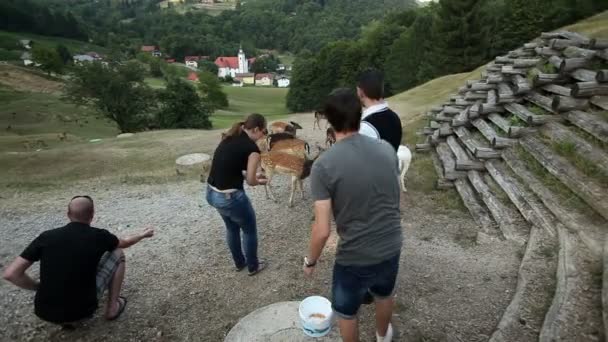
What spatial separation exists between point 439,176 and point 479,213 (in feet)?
7.94

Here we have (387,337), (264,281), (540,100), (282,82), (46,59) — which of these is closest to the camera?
(387,337)

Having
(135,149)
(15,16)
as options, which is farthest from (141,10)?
(135,149)

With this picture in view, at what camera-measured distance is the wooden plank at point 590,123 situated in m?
6.10

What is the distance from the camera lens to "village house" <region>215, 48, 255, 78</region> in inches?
4271

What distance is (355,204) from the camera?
2.79m

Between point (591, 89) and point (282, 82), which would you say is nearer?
point (591, 89)

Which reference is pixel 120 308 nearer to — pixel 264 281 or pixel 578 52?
pixel 264 281

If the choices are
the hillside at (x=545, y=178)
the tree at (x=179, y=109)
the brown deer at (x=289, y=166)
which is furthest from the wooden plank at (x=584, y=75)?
the tree at (x=179, y=109)

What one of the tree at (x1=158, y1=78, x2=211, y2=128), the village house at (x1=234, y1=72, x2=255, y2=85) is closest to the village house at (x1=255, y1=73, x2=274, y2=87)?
the village house at (x1=234, y1=72, x2=255, y2=85)

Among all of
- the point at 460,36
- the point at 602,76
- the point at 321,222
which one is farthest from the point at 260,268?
the point at 460,36

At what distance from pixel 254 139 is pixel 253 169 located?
394 mm

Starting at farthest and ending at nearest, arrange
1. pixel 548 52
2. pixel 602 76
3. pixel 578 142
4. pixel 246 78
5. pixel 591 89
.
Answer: pixel 246 78 → pixel 548 52 → pixel 591 89 → pixel 602 76 → pixel 578 142

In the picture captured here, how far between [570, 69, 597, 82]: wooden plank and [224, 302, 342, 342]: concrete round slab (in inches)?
295

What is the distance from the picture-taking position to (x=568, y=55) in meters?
9.61
